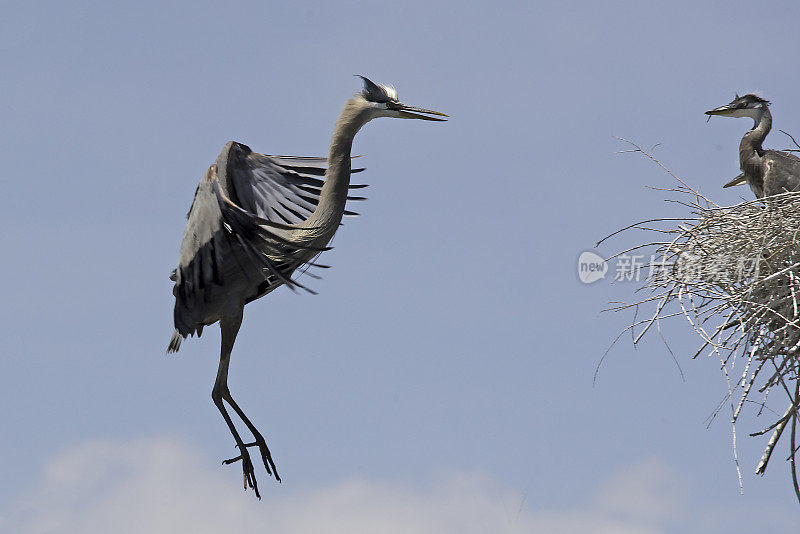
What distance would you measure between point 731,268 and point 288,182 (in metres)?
4.14

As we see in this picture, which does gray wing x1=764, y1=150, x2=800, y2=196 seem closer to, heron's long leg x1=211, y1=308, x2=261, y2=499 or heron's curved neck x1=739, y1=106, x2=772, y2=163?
heron's curved neck x1=739, y1=106, x2=772, y2=163

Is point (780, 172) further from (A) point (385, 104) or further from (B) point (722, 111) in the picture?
(A) point (385, 104)

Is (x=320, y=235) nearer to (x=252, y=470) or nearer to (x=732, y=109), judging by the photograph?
(x=252, y=470)

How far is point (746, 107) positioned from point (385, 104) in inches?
127

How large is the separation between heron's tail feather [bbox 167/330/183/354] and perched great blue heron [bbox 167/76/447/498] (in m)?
0.37

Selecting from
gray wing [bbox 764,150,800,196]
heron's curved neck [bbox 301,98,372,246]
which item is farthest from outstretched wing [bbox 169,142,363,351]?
gray wing [bbox 764,150,800,196]

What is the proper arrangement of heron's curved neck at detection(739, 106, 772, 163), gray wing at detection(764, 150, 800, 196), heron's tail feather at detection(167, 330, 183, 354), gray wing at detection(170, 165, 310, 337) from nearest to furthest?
gray wing at detection(170, 165, 310, 337) < gray wing at detection(764, 150, 800, 196) < heron's curved neck at detection(739, 106, 772, 163) < heron's tail feather at detection(167, 330, 183, 354)

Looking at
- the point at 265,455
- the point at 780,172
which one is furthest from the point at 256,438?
the point at 780,172

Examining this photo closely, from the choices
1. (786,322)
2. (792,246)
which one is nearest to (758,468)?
(786,322)

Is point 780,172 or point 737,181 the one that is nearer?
point 780,172

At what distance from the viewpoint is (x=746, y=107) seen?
11.1 metres

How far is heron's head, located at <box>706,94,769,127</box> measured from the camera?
11.0m

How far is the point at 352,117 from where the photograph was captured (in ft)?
33.9

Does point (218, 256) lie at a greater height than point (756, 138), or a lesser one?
lesser
